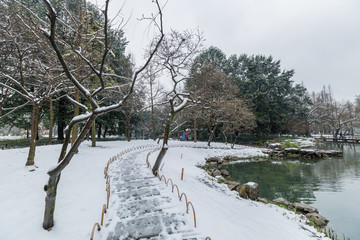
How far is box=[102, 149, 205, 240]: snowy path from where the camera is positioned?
424cm

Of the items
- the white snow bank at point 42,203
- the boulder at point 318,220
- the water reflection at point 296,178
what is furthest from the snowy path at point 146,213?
the water reflection at point 296,178

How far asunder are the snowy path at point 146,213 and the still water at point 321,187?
672cm

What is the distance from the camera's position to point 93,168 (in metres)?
9.98

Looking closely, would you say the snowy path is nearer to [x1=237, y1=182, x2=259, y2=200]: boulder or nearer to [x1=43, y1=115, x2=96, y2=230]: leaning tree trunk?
→ [x1=43, y1=115, x2=96, y2=230]: leaning tree trunk

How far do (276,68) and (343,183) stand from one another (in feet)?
120

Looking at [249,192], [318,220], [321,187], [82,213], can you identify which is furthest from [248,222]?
[321,187]

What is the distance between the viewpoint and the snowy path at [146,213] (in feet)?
13.9

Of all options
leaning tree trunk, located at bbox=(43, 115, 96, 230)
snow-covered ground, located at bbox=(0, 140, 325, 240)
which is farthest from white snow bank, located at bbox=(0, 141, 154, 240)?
leaning tree trunk, located at bbox=(43, 115, 96, 230)

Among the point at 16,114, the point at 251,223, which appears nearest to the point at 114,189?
the point at 251,223

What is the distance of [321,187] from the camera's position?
37.1 feet

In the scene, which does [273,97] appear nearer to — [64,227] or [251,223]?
[251,223]

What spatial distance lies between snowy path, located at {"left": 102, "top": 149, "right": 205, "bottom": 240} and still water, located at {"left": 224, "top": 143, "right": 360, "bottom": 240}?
6717 mm

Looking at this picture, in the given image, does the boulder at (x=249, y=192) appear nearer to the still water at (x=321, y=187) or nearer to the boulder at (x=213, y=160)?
the still water at (x=321, y=187)

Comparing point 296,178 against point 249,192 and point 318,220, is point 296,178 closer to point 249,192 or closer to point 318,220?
point 318,220
